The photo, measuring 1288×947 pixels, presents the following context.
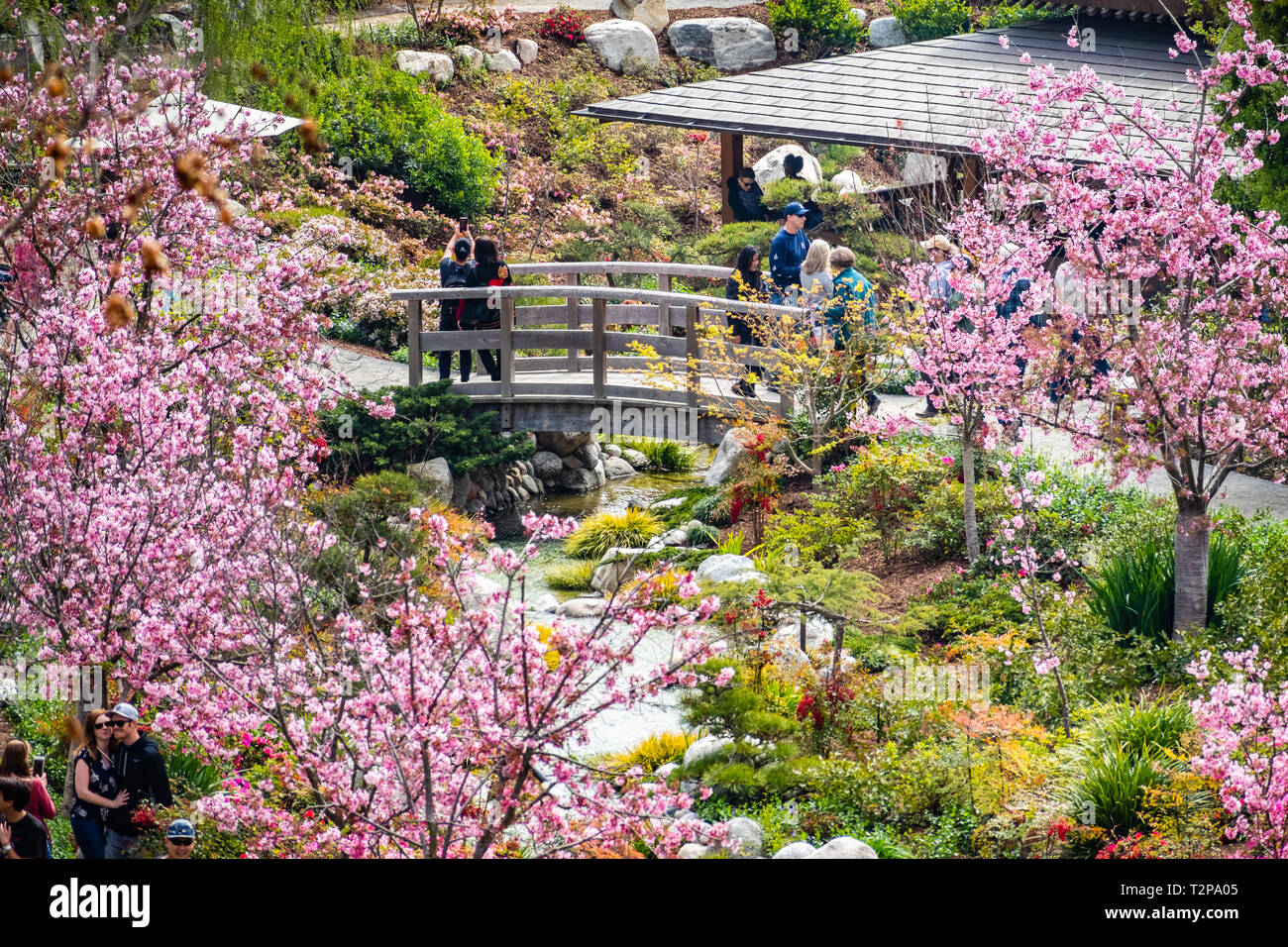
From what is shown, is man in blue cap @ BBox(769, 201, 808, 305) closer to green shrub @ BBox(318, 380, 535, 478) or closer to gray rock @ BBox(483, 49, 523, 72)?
green shrub @ BBox(318, 380, 535, 478)

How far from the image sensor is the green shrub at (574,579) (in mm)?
13555

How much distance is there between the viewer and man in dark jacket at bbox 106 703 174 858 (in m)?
7.86

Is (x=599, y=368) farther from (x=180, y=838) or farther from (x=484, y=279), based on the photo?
(x=180, y=838)

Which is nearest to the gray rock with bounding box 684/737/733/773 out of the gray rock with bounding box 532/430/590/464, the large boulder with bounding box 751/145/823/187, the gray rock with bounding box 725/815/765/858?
the gray rock with bounding box 725/815/765/858

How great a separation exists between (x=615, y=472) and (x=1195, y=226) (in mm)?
8589

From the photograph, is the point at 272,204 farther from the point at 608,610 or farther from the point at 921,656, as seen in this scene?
the point at 608,610

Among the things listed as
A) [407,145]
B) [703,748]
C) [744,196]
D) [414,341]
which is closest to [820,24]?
[407,145]

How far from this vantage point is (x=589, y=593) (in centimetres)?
1346

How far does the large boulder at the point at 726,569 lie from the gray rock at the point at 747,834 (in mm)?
3286

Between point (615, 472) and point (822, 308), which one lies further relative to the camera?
point (615, 472)
